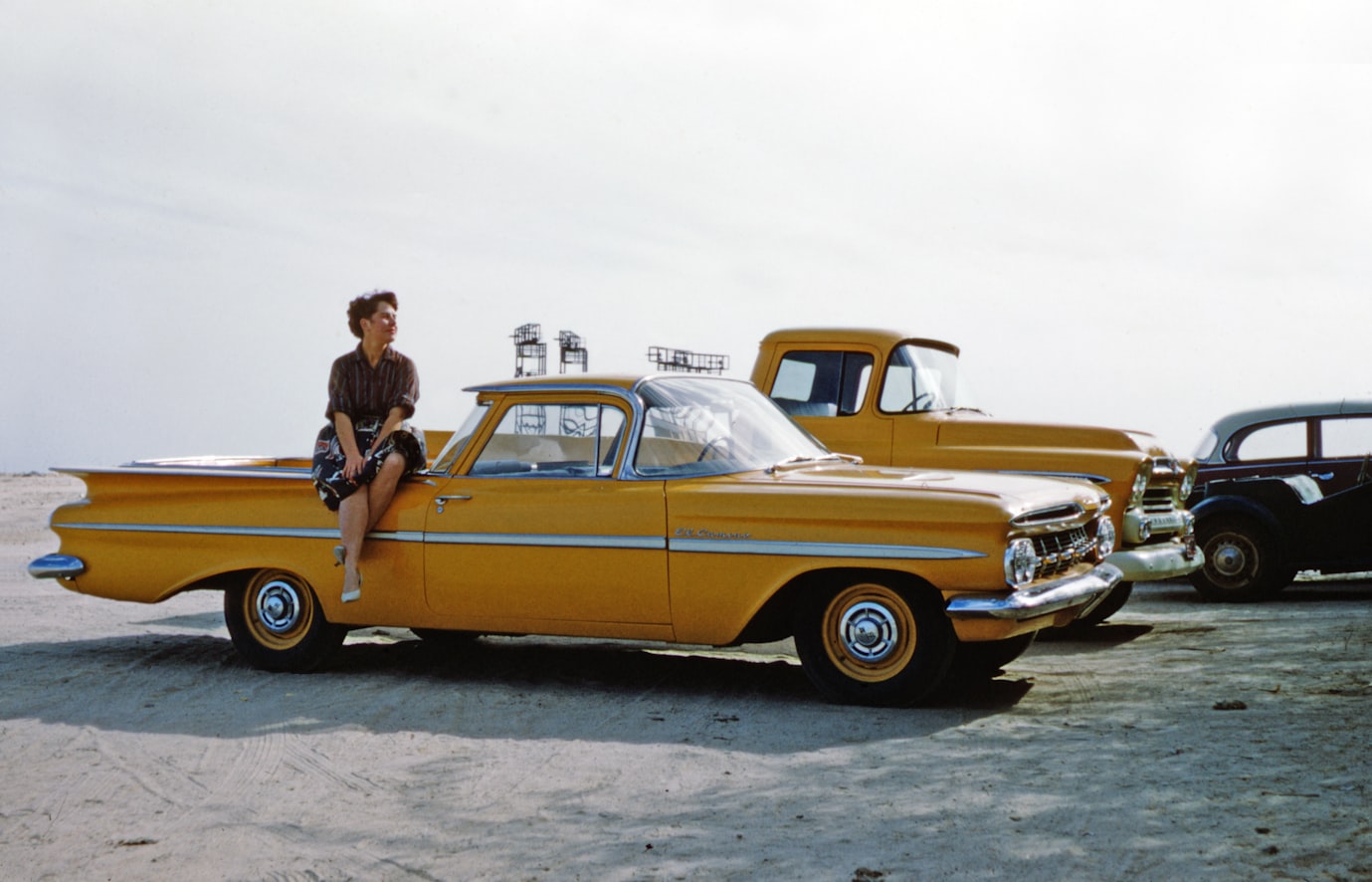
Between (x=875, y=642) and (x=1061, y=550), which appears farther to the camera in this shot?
(x=1061, y=550)

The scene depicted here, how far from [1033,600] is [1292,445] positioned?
7537 millimetres

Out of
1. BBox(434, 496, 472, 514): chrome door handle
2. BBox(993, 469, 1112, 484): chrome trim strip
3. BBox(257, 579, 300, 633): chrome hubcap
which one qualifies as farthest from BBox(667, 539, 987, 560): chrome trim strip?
BBox(993, 469, 1112, 484): chrome trim strip

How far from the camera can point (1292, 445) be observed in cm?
1283

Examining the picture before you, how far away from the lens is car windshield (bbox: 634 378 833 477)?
726 centimetres

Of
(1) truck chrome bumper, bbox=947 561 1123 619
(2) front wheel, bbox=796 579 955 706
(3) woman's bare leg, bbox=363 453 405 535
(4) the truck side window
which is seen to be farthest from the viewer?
(4) the truck side window

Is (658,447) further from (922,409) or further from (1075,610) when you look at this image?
(922,409)

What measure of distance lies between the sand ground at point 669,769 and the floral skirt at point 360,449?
1.08 m

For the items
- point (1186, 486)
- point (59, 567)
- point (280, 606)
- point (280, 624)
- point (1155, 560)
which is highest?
point (1186, 486)

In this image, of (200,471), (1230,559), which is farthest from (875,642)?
(1230,559)

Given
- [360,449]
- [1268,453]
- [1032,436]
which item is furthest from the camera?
[1268,453]

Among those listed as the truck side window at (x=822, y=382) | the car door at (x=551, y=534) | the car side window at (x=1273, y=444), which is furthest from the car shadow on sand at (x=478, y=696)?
the car side window at (x=1273, y=444)

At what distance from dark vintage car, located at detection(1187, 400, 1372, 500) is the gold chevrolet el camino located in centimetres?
583

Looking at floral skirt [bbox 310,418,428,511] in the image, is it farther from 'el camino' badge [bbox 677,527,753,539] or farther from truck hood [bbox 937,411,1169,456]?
truck hood [bbox 937,411,1169,456]

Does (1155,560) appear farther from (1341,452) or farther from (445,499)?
(445,499)
